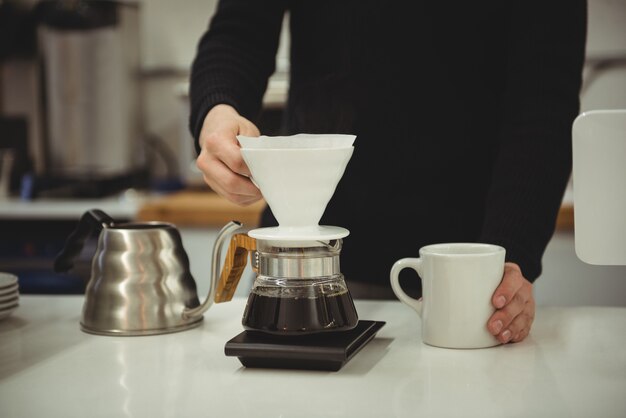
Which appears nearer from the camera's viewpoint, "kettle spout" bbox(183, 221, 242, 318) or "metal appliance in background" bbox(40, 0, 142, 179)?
"kettle spout" bbox(183, 221, 242, 318)

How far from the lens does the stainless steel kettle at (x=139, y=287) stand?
108 cm

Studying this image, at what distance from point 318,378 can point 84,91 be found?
7.17 feet

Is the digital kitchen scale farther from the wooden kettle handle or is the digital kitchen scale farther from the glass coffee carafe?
the wooden kettle handle

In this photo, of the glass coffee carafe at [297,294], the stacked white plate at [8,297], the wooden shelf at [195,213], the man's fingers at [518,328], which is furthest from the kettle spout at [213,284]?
the wooden shelf at [195,213]

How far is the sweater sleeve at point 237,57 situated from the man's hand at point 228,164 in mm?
174

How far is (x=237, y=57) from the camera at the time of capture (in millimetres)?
1408

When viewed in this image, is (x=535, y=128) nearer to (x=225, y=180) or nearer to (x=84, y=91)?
(x=225, y=180)

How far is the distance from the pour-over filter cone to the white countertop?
0.59ft

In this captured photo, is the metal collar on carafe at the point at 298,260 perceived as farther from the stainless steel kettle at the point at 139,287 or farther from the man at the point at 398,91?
the man at the point at 398,91

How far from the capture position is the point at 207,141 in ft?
3.46

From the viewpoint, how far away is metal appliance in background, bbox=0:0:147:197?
110 inches

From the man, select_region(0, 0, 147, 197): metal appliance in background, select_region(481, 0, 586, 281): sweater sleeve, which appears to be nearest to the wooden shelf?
select_region(0, 0, 147, 197): metal appliance in background

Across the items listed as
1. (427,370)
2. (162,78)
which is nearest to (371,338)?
(427,370)

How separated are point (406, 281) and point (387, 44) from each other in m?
0.42
